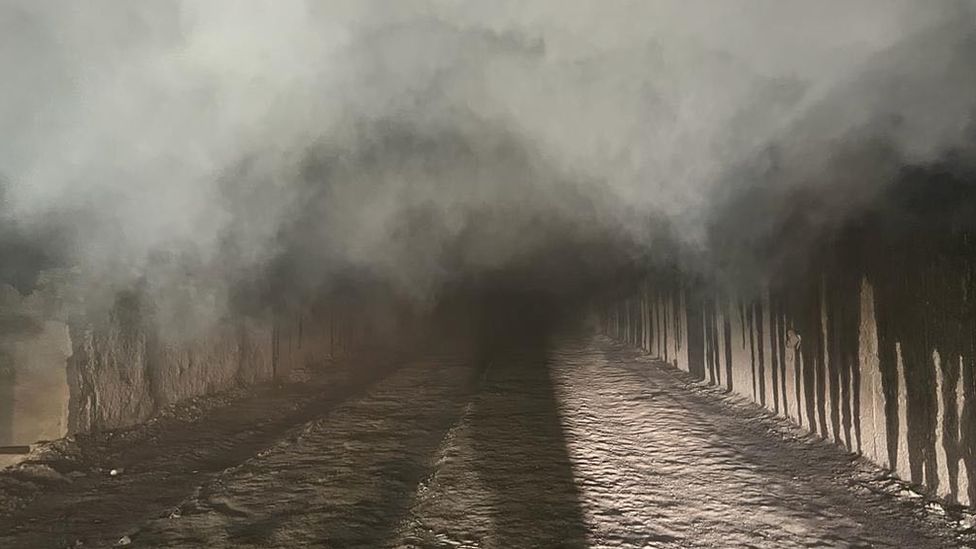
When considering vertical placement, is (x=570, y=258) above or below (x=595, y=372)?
above

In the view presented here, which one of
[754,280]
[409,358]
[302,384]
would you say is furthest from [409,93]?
[409,358]

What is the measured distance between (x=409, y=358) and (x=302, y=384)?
9.77 feet

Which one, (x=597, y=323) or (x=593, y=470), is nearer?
(x=593, y=470)

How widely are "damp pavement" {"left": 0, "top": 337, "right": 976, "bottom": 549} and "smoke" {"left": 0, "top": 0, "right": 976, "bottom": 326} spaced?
1.87 meters

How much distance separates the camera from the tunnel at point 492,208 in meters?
2.50

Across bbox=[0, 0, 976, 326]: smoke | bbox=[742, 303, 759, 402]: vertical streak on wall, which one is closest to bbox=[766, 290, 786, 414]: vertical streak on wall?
bbox=[742, 303, 759, 402]: vertical streak on wall

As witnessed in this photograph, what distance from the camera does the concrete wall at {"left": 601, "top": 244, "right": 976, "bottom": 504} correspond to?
3643 mm

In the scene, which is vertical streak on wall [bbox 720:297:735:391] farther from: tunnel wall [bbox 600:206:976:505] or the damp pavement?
the damp pavement

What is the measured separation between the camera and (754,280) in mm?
6551

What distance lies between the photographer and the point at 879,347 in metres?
4.34

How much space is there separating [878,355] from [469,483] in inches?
123

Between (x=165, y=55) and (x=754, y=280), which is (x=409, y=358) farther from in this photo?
(x=165, y=55)

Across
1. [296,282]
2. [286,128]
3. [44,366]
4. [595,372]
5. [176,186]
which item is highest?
[286,128]

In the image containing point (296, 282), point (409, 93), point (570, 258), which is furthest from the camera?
point (570, 258)
